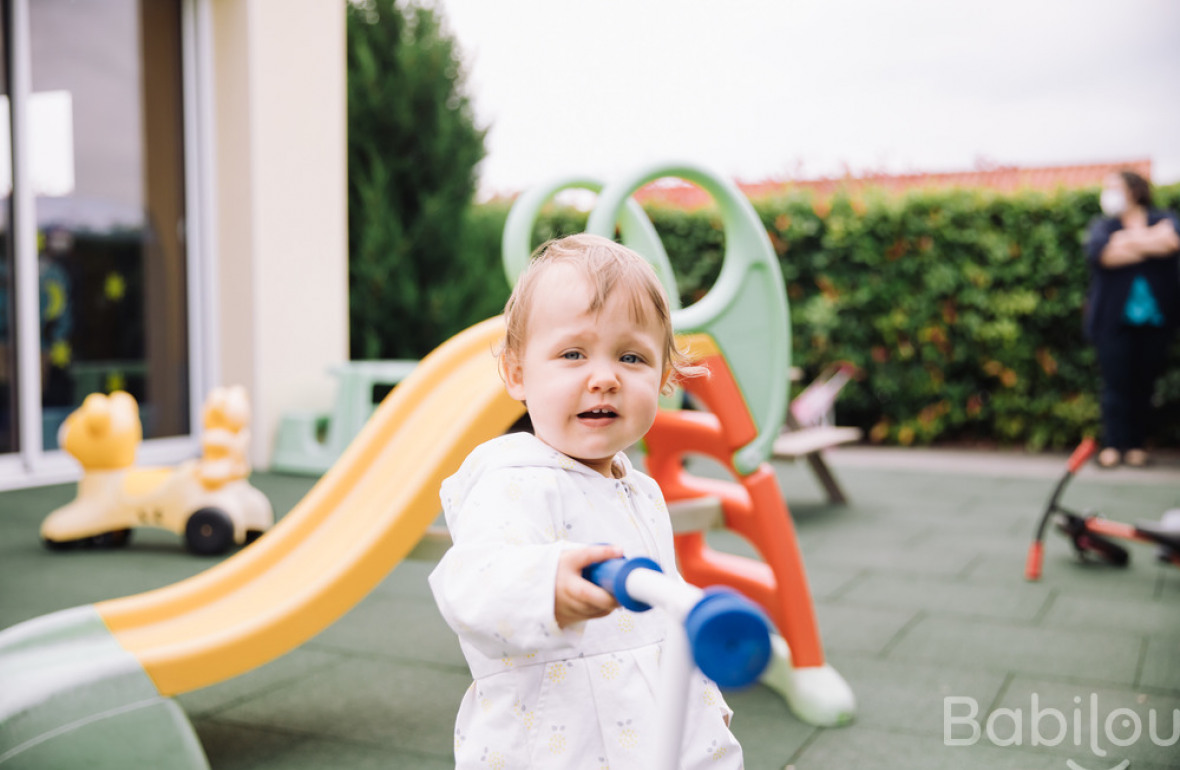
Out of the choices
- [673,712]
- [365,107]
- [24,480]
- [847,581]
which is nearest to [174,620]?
[673,712]

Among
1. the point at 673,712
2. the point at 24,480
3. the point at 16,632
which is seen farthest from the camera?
the point at 24,480

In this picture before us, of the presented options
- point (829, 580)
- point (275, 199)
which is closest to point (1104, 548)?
point (829, 580)

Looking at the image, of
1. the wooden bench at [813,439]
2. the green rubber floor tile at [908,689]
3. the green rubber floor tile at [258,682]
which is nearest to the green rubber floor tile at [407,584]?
the green rubber floor tile at [258,682]

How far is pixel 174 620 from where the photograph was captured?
7.55ft

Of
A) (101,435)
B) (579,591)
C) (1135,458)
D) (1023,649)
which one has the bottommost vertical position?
(1135,458)

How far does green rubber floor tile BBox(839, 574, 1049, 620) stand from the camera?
361cm

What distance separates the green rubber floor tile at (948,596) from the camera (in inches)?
142

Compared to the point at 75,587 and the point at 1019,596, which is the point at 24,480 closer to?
the point at 75,587

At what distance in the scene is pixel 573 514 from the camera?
1.26 meters

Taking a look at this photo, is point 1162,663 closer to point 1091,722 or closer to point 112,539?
point 1091,722

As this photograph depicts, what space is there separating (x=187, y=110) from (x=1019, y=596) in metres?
5.91

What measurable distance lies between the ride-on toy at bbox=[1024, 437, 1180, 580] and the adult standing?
2816 millimetres

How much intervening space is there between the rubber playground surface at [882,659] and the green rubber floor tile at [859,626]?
0.04ft

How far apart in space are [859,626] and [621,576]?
279 centimetres
